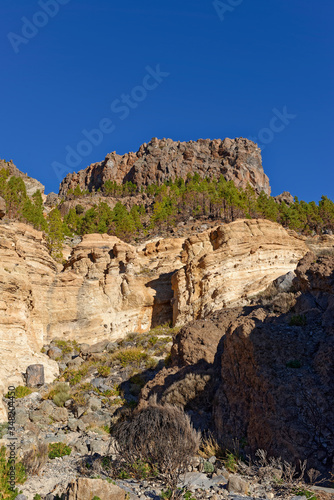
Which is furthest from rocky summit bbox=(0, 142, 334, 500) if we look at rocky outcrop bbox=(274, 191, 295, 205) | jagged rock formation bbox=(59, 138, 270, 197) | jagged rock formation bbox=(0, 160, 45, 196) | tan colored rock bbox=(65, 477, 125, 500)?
jagged rock formation bbox=(59, 138, 270, 197)

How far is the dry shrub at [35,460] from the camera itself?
33.6 feet

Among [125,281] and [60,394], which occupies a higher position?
[125,281]

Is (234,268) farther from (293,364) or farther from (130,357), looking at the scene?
(293,364)

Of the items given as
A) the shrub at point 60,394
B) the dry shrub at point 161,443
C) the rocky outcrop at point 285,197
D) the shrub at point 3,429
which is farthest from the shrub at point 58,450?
the rocky outcrop at point 285,197

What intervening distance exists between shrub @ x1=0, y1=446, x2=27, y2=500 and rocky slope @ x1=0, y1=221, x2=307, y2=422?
1335 centimetres

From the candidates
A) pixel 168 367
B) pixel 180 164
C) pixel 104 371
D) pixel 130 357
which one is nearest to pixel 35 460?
pixel 168 367

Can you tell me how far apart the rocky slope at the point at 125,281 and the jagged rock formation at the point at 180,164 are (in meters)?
72.0

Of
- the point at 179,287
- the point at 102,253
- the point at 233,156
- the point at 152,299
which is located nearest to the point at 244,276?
the point at 179,287

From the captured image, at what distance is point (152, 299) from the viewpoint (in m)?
33.0

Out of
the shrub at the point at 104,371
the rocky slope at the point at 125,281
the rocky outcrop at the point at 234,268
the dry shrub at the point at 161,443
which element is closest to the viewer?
the dry shrub at the point at 161,443

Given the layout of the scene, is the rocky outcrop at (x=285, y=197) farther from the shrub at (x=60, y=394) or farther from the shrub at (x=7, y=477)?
the shrub at (x=7, y=477)

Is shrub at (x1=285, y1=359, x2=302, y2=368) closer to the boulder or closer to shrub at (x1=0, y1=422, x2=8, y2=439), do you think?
shrub at (x1=0, y1=422, x2=8, y2=439)

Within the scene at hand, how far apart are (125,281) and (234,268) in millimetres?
9435

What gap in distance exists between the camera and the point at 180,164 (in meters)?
109
